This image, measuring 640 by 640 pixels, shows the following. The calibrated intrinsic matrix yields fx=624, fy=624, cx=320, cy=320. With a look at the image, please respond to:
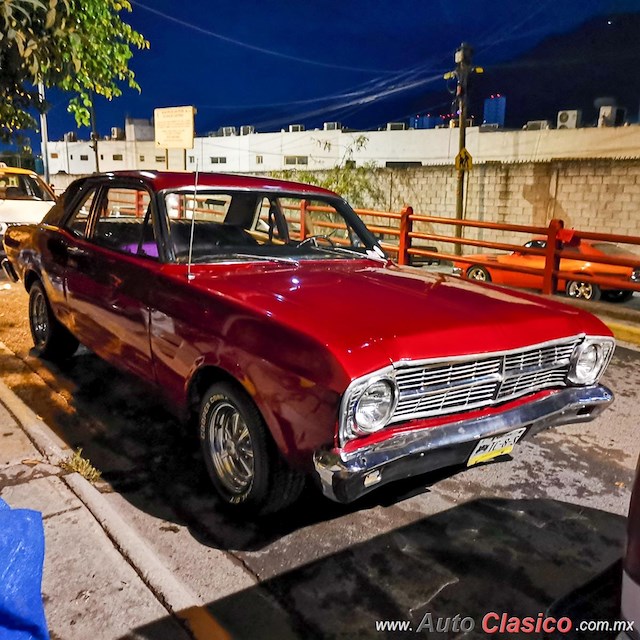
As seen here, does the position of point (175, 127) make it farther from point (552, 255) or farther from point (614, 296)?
point (614, 296)

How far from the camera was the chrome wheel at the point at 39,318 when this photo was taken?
5.62 m

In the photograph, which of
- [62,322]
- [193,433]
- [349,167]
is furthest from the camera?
[349,167]

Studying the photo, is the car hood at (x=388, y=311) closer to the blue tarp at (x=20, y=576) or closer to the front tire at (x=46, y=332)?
the blue tarp at (x=20, y=576)

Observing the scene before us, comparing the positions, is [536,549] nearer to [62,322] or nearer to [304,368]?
[304,368]

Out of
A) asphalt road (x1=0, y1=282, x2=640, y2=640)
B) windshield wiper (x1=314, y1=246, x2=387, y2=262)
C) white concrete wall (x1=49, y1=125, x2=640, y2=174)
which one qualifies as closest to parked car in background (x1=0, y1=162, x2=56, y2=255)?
white concrete wall (x1=49, y1=125, x2=640, y2=174)

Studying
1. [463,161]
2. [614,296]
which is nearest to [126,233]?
[614,296]

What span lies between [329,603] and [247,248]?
2.20 m

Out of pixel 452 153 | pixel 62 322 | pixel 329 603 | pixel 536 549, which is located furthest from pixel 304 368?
pixel 452 153

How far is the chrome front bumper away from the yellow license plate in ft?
0.14

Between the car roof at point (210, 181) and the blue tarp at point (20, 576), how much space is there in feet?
8.15

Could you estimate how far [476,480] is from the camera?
375 cm

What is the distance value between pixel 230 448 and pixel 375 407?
1000 millimetres

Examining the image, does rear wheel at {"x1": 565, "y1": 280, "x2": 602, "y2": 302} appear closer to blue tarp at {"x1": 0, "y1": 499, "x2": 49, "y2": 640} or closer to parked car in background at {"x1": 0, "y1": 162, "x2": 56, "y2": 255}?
parked car in background at {"x1": 0, "y1": 162, "x2": 56, "y2": 255}

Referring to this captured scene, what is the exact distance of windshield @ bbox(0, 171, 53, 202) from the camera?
1255 cm
